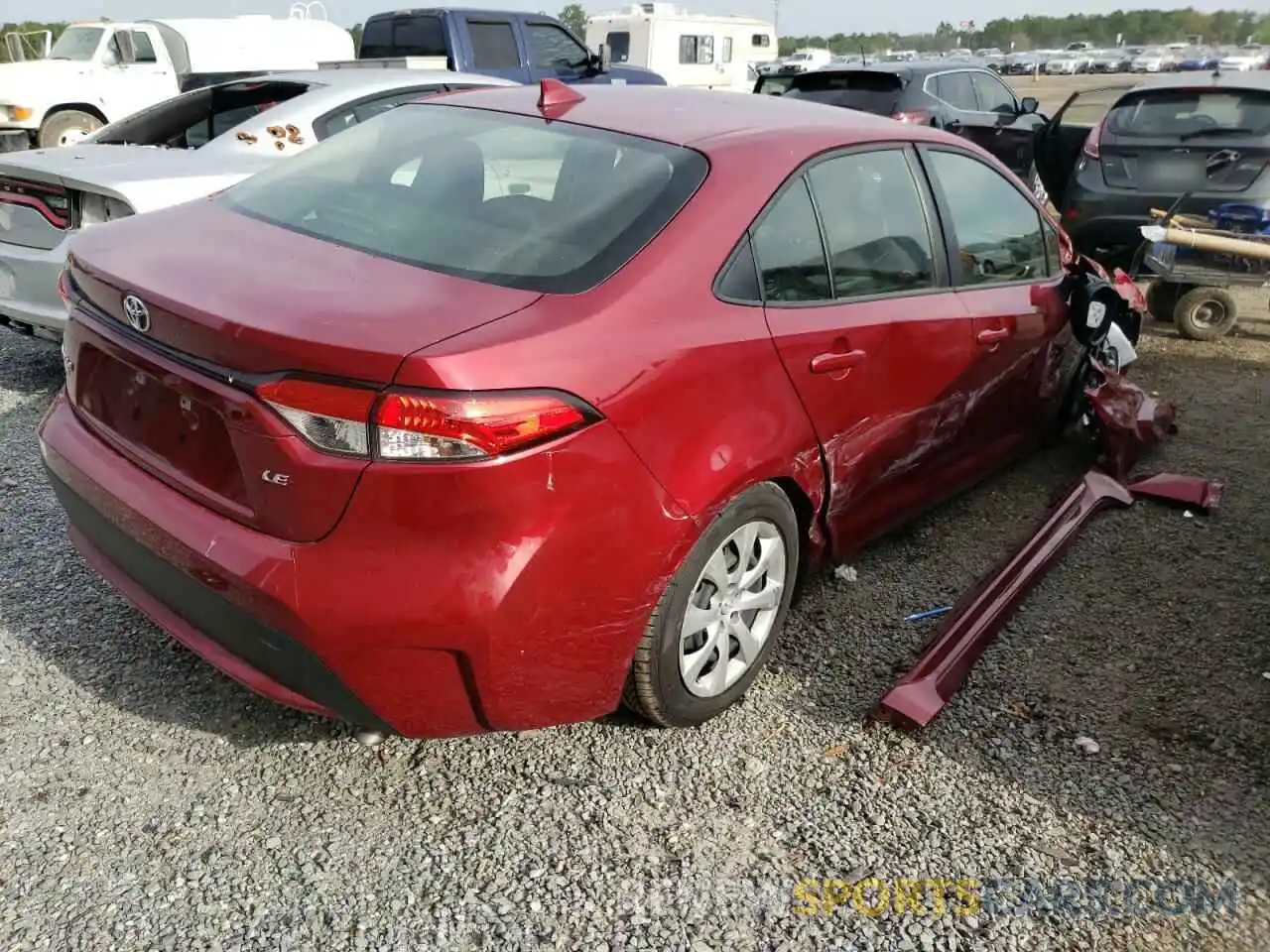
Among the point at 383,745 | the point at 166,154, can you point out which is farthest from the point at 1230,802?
the point at 166,154

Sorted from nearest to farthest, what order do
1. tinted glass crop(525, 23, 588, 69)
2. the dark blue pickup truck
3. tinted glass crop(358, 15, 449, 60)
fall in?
the dark blue pickup truck, tinted glass crop(358, 15, 449, 60), tinted glass crop(525, 23, 588, 69)

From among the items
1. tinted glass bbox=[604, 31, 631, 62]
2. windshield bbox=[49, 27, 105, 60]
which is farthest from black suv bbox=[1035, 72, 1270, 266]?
tinted glass bbox=[604, 31, 631, 62]

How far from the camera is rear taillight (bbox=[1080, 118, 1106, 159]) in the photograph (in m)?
7.83

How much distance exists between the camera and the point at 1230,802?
270 cm

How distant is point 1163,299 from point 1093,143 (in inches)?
53.6

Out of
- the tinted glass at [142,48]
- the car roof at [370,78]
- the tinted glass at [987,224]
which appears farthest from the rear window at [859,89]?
the tinted glass at [142,48]

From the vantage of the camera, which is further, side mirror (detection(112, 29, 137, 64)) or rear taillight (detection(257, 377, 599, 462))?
side mirror (detection(112, 29, 137, 64))

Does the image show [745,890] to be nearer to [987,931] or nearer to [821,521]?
[987,931]

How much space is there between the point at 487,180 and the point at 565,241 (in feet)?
1.66

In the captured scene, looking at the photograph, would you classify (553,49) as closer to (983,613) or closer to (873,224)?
(873,224)

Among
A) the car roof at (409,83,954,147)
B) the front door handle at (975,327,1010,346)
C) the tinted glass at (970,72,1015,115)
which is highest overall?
the car roof at (409,83,954,147)

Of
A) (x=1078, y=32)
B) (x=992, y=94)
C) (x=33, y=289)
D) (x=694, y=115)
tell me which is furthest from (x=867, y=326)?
(x=1078, y=32)

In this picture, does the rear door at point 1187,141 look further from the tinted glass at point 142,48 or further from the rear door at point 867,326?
the tinted glass at point 142,48

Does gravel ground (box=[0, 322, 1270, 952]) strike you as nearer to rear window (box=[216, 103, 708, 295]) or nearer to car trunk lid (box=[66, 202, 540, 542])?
car trunk lid (box=[66, 202, 540, 542])
